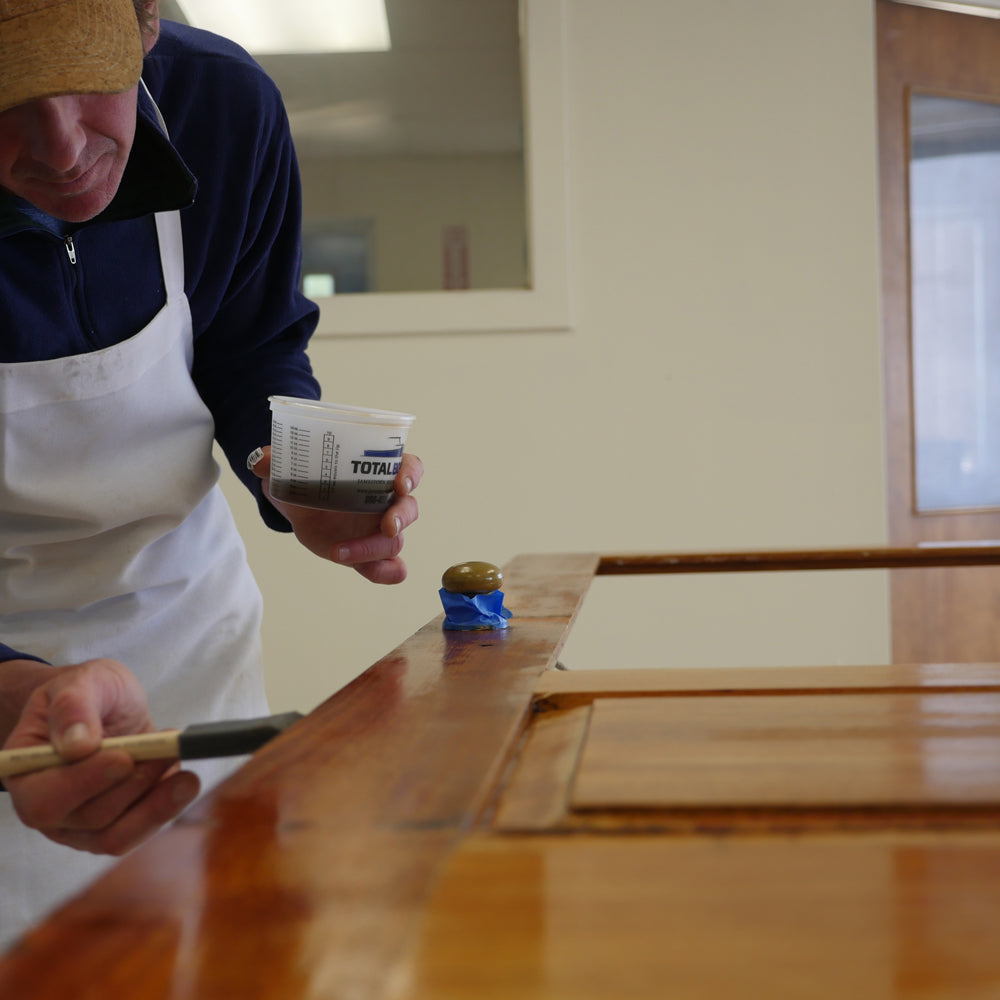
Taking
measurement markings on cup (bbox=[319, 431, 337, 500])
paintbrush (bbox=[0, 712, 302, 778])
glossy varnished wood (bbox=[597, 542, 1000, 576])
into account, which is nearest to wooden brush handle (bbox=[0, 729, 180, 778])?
paintbrush (bbox=[0, 712, 302, 778])

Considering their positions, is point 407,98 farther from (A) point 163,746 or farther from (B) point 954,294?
(A) point 163,746

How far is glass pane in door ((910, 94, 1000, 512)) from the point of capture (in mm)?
2789

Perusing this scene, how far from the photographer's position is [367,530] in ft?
3.10

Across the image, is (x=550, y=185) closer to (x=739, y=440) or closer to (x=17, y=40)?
(x=739, y=440)

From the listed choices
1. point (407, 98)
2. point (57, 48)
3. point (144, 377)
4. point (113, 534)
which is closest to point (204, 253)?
point (144, 377)

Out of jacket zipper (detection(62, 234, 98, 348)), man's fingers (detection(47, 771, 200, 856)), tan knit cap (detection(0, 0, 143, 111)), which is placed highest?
tan knit cap (detection(0, 0, 143, 111))

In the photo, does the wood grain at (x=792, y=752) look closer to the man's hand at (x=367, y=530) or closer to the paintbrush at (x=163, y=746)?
the paintbrush at (x=163, y=746)

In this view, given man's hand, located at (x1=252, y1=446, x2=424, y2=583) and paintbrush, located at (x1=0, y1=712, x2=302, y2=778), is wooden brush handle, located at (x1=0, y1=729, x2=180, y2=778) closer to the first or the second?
paintbrush, located at (x1=0, y1=712, x2=302, y2=778)

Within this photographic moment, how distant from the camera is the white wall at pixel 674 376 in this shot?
2.55 meters

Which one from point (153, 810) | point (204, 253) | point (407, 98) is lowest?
point (153, 810)

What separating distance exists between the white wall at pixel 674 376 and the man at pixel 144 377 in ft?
4.31

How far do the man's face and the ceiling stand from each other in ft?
6.13

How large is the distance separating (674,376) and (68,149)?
6.62 ft

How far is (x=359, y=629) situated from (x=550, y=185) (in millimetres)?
1243
